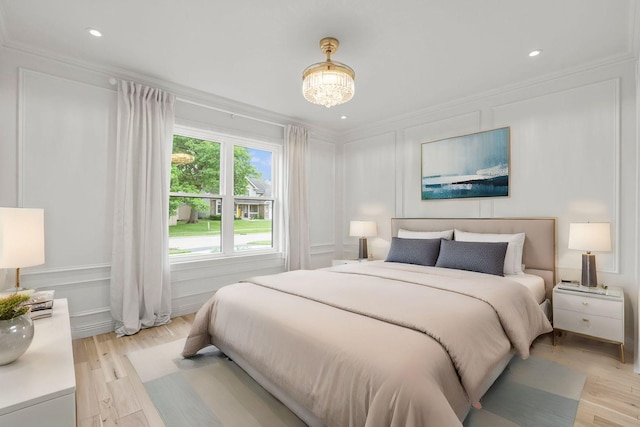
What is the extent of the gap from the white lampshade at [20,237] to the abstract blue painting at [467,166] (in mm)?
3991

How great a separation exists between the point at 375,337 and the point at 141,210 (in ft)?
9.21

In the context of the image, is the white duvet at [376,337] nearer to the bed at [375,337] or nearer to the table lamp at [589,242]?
the bed at [375,337]

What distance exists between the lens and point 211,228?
408 centimetres

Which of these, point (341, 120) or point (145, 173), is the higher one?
point (341, 120)

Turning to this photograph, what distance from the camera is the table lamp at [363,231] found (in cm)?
463

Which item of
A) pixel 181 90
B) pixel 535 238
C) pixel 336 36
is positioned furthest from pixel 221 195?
pixel 535 238

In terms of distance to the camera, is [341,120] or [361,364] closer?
[361,364]

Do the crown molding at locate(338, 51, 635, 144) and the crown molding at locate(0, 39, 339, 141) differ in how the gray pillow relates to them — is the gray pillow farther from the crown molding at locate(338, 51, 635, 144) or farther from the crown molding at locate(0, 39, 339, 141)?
the crown molding at locate(0, 39, 339, 141)

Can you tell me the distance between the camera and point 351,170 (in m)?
5.23

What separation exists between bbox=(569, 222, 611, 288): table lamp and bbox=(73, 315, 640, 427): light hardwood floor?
630mm

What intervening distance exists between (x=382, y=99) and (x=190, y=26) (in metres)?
2.35

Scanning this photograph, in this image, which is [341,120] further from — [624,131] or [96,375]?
[96,375]

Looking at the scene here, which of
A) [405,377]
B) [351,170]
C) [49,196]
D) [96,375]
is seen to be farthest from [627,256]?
[49,196]

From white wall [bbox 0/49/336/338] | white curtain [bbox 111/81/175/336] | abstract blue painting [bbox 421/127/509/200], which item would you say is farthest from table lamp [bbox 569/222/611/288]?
white wall [bbox 0/49/336/338]
